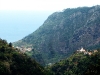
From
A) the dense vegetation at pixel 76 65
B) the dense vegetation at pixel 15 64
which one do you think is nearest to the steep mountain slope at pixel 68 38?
the dense vegetation at pixel 76 65

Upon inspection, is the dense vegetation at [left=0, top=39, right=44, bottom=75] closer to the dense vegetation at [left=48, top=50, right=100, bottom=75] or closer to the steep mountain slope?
the dense vegetation at [left=48, top=50, right=100, bottom=75]

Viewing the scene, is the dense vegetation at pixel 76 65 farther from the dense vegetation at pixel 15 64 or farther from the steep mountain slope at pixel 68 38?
the steep mountain slope at pixel 68 38

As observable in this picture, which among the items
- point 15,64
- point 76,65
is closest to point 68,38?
point 76,65

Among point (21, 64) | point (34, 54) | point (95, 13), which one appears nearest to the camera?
point (21, 64)

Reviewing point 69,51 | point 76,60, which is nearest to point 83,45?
point 69,51

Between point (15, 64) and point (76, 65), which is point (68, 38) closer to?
point (76, 65)

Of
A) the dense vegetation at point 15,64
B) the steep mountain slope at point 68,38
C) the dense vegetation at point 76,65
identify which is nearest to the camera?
the dense vegetation at point 15,64

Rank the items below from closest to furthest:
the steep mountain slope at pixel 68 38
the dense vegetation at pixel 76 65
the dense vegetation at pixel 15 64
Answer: the dense vegetation at pixel 15 64
the dense vegetation at pixel 76 65
the steep mountain slope at pixel 68 38

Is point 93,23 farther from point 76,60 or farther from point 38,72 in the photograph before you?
point 38,72
